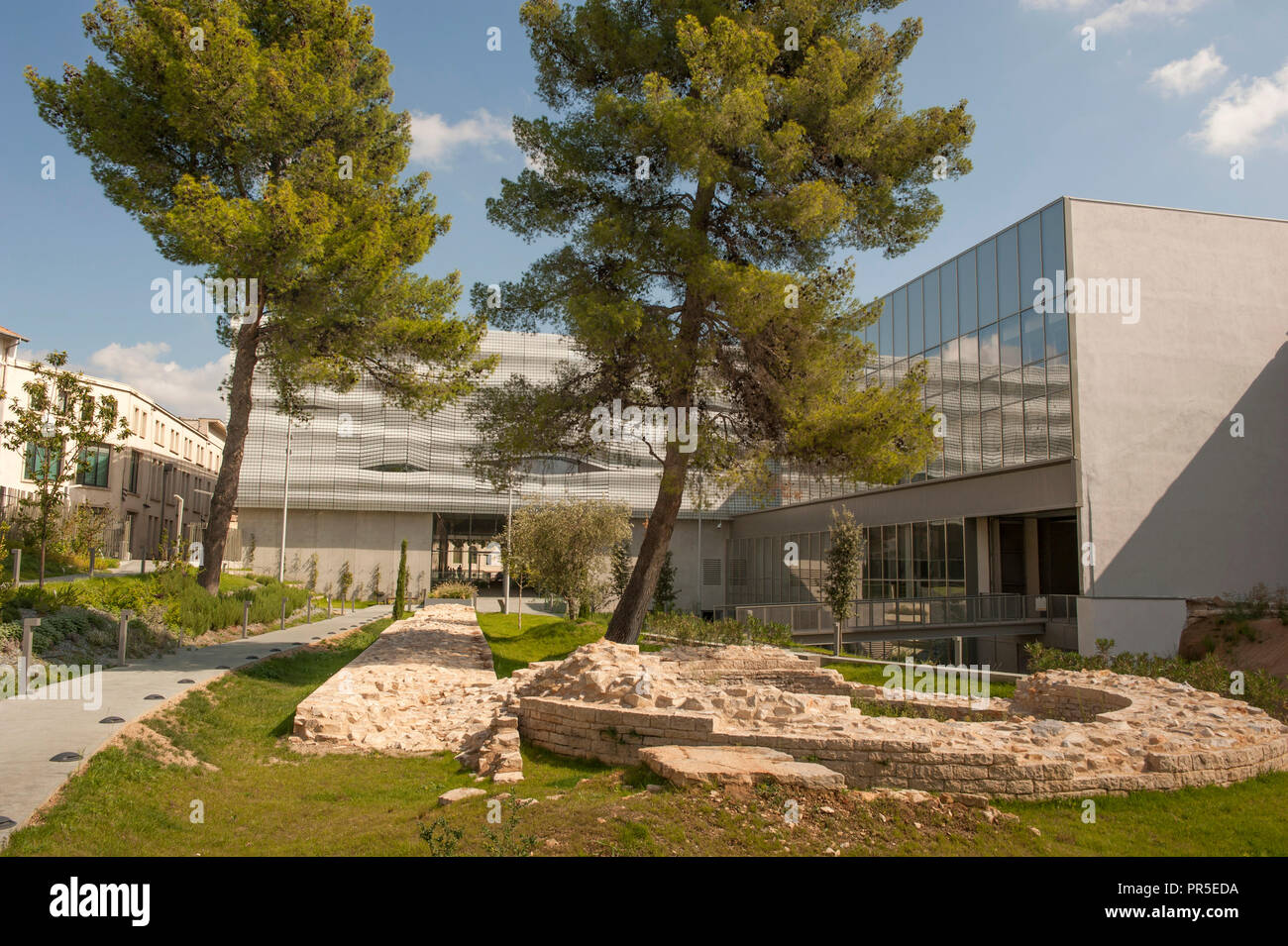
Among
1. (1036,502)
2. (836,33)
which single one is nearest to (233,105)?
(836,33)

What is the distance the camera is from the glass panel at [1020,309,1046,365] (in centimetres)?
2603

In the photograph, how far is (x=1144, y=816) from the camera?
7.17 meters

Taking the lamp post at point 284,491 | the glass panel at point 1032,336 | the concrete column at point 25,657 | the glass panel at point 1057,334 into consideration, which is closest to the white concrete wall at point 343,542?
the lamp post at point 284,491

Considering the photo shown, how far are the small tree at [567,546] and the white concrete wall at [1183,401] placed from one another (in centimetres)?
1379

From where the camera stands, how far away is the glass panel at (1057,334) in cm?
2514

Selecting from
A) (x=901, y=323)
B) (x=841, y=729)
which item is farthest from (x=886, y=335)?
(x=841, y=729)

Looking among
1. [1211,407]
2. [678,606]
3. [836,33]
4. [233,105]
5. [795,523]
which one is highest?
[836,33]

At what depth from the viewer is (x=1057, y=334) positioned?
25.4 meters

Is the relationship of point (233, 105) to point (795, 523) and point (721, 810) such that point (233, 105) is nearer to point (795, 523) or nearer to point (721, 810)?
point (721, 810)

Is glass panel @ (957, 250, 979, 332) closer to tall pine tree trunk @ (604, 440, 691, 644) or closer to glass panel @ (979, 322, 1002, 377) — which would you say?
glass panel @ (979, 322, 1002, 377)

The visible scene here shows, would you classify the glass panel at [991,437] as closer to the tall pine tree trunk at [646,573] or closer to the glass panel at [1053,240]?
the glass panel at [1053,240]

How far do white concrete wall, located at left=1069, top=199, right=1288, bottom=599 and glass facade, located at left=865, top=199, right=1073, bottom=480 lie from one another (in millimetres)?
840

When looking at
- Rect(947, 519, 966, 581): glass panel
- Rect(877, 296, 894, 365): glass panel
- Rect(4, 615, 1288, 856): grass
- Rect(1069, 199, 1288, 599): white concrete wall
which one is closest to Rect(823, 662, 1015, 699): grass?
Rect(4, 615, 1288, 856): grass
